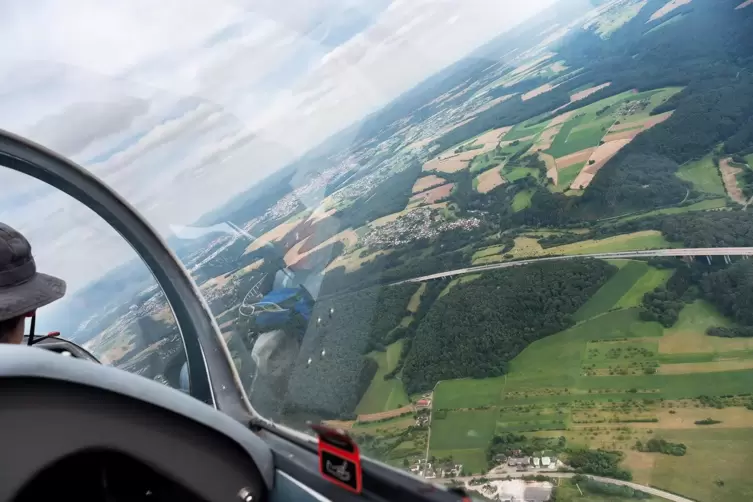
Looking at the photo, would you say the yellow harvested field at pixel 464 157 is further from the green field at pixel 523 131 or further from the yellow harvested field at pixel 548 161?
the yellow harvested field at pixel 548 161

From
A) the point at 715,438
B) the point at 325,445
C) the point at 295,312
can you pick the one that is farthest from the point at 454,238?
the point at 325,445

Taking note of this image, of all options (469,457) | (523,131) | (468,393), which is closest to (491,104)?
(523,131)

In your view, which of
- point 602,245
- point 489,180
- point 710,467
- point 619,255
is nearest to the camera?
point 710,467

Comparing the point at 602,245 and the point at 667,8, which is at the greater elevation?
the point at 667,8

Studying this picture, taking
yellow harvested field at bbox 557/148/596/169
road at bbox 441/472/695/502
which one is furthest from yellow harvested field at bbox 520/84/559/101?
road at bbox 441/472/695/502

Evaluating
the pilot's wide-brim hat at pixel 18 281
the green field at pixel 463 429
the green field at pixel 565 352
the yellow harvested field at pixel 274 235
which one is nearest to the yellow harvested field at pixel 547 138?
the green field at pixel 565 352

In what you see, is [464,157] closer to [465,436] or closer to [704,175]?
[704,175]

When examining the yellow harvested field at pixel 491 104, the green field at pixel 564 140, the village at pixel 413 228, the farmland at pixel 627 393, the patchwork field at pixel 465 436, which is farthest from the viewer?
the yellow harvested field at pixel 491 104
